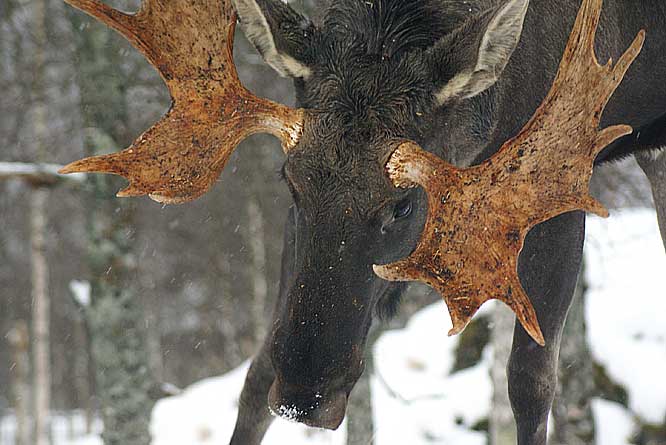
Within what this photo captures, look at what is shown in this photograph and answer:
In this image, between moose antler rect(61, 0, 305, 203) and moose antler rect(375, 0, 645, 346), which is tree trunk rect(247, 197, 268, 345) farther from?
moose antler rect(375, 0, 645, 346)

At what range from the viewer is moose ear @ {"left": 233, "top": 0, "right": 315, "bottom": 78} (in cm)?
298

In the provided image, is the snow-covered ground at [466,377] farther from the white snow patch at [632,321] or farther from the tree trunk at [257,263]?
the tree trunk at [257,263]

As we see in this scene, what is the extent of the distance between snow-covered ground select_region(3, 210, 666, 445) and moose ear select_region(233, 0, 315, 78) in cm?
382

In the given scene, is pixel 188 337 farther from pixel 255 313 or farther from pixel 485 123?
pixel 485 123

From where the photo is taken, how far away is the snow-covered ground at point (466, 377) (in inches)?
281

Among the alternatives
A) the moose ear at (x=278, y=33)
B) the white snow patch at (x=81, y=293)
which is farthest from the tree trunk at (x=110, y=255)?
the moose ear at (x=278, y=33)

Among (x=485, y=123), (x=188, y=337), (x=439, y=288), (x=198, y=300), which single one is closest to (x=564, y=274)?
(x=485, y=123)

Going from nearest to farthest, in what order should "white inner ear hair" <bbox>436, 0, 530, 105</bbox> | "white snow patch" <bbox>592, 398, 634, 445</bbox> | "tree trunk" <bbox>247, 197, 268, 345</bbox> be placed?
1. "white inner ear hair" <bbox>436, 0, 530, 105</bbox>
2. "white snow patch" <bbox>592, 398, 634, 445</bbox>
3. "tree trunk" <bbox>247, 197, 268, 345</bbox>

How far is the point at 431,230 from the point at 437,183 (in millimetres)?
156

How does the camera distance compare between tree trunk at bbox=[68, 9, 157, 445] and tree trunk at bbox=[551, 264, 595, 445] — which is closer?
tree trunk at bbox=[68, 9, 157, 445]

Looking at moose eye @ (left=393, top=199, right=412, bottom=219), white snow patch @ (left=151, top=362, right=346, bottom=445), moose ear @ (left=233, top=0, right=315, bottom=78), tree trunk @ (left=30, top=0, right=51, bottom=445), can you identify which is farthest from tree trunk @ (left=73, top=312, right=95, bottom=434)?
moose eye @ (left=393, top=199, right=412, bottom=219)

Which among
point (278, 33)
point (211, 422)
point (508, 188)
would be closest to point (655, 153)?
point (508, 188)

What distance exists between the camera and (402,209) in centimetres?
293

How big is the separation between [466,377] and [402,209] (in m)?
5.27
